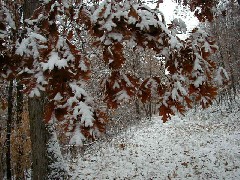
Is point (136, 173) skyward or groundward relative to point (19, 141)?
groundward

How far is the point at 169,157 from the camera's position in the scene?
13.5m

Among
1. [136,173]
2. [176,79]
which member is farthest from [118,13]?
[136,173]

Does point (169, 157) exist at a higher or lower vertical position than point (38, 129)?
lower

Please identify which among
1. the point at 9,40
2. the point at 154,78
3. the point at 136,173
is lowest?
the point at 136,173

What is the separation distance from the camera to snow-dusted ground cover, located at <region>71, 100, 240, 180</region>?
36.8ft

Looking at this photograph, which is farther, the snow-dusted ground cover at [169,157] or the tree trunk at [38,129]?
the snow-dusted ground cover at [169,157]

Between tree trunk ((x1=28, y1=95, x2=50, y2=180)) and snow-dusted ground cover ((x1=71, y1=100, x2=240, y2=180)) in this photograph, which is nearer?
tree trunk ((x1=28, y1=95, x2=50, y2=180))

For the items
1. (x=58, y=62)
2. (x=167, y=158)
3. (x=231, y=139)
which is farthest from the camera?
(x=231, y=139)

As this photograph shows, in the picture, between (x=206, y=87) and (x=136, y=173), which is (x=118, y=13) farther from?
(x=136, y=173)

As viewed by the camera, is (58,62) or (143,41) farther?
(143,41)

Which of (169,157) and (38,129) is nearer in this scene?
(38,129)

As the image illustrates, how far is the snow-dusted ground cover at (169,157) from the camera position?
11.2 metres

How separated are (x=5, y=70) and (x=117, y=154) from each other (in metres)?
12.2

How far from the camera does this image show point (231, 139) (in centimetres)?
1545
